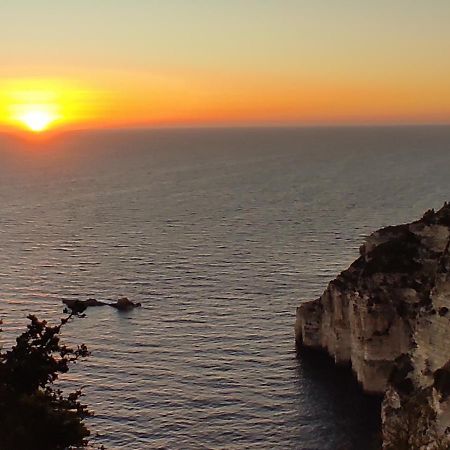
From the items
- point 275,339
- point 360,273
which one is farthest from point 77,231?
point 360,273

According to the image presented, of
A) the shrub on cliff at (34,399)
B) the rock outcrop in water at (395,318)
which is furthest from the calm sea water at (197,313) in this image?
the shrub on cliff at (34,399)

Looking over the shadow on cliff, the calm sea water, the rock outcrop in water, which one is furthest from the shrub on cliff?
the shadow on cliff

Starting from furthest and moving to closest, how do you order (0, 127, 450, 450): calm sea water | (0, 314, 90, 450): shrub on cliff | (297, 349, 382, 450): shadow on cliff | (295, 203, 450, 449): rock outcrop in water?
(0, 127, 450, 450): calm sea water → (297, 349, 382, 450): shadow on cliff → (295, 203, 450, 449): rock outcrop in water → (0, 314, 90, 450): shrub on cliff

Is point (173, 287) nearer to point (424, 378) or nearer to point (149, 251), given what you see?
point (149, 251)

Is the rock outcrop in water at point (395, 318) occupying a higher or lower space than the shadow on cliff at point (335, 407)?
higher

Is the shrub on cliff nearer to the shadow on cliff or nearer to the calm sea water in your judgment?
the calm sea water

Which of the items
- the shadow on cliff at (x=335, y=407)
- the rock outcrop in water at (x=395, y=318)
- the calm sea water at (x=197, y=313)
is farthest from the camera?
the calm sea water at (x=197, y=313)

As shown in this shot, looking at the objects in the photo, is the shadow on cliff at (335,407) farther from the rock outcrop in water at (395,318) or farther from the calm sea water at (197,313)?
the rock outcrop in water at (395,318)
